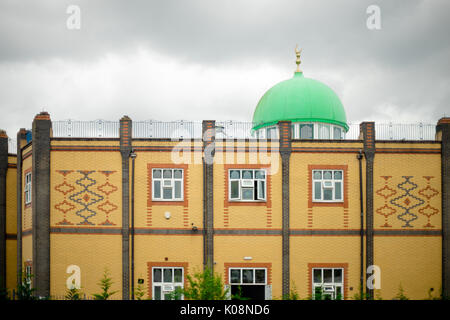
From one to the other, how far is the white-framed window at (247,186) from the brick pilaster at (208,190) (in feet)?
2.88

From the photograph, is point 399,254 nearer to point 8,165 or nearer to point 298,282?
point 298,282

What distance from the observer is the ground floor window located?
69.8 ft

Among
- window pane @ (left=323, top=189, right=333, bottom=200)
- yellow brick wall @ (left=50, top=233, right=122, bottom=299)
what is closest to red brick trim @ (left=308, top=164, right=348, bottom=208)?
Result: window pane @ (left=323, top=189, right=333, bottom=200)

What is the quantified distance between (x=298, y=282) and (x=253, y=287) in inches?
73.0

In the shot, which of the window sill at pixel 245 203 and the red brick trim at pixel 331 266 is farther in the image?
the window sill at pixel 245 203

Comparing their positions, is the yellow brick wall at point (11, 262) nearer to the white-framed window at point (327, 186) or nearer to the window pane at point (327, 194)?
the white-framed window at point (327, 186)

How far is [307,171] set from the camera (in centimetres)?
2177

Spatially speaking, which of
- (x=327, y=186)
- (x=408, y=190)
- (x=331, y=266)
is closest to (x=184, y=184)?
(x=327, y=186)

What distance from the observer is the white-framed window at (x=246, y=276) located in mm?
21328

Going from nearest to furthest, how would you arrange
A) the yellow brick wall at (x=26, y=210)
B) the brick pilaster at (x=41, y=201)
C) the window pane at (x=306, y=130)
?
the brick pilaster at (x=41, y=201), the yellow brick wall at (x=26, y=210), the window pane at (x=306, y=130)

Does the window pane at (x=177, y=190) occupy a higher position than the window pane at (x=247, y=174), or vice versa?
the window pane at (x=247, y=174)

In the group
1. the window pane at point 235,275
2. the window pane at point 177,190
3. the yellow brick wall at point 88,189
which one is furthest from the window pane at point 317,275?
the yellow brick wall at point 88,189

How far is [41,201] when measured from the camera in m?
21.2
